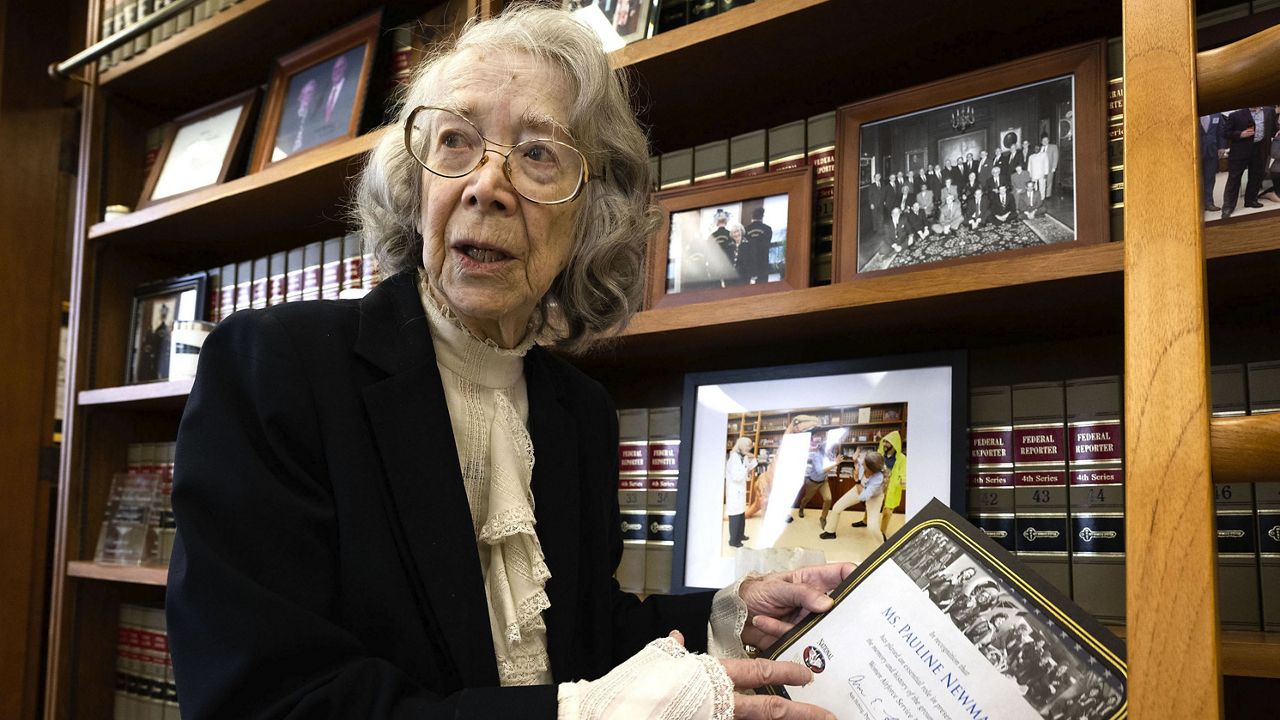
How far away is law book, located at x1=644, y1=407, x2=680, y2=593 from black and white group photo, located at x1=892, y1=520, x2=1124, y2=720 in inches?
27.2

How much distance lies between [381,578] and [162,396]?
1280 mm

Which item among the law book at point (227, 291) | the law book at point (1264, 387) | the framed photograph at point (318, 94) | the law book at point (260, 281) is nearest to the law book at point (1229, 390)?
the law book at point (1264, 387)

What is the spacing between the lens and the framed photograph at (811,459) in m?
1.35

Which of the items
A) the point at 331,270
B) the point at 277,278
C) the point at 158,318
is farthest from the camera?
the point at 158,318

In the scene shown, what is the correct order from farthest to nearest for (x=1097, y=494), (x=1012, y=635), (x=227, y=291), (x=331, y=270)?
1. (x=227, y=291)
2. (x=331, y=270)
3. (x=1097, y=494)
4. (x=1012, y=635)

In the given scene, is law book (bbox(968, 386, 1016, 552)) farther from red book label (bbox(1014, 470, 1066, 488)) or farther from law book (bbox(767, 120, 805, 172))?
law book (bbox(767, 120, 805, 172))

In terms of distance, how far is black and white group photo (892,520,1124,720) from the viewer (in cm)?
77

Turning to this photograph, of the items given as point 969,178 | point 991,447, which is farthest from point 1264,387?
point 969,178

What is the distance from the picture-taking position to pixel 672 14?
5.07ft

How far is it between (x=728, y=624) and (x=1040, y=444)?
1.61 feet

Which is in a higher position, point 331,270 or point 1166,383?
point 331,270

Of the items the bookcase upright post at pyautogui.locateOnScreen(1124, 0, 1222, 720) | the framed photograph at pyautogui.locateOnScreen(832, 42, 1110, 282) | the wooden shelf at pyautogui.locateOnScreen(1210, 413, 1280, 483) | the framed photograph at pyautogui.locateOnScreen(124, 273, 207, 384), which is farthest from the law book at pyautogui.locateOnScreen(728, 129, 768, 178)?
the framed photograph at pyautogui.locateOnScreen(124, 273, 207, 384)

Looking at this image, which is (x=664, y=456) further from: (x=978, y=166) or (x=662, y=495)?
(x=978, y=166)

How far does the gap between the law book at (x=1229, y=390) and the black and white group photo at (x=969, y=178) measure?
0.25 m
